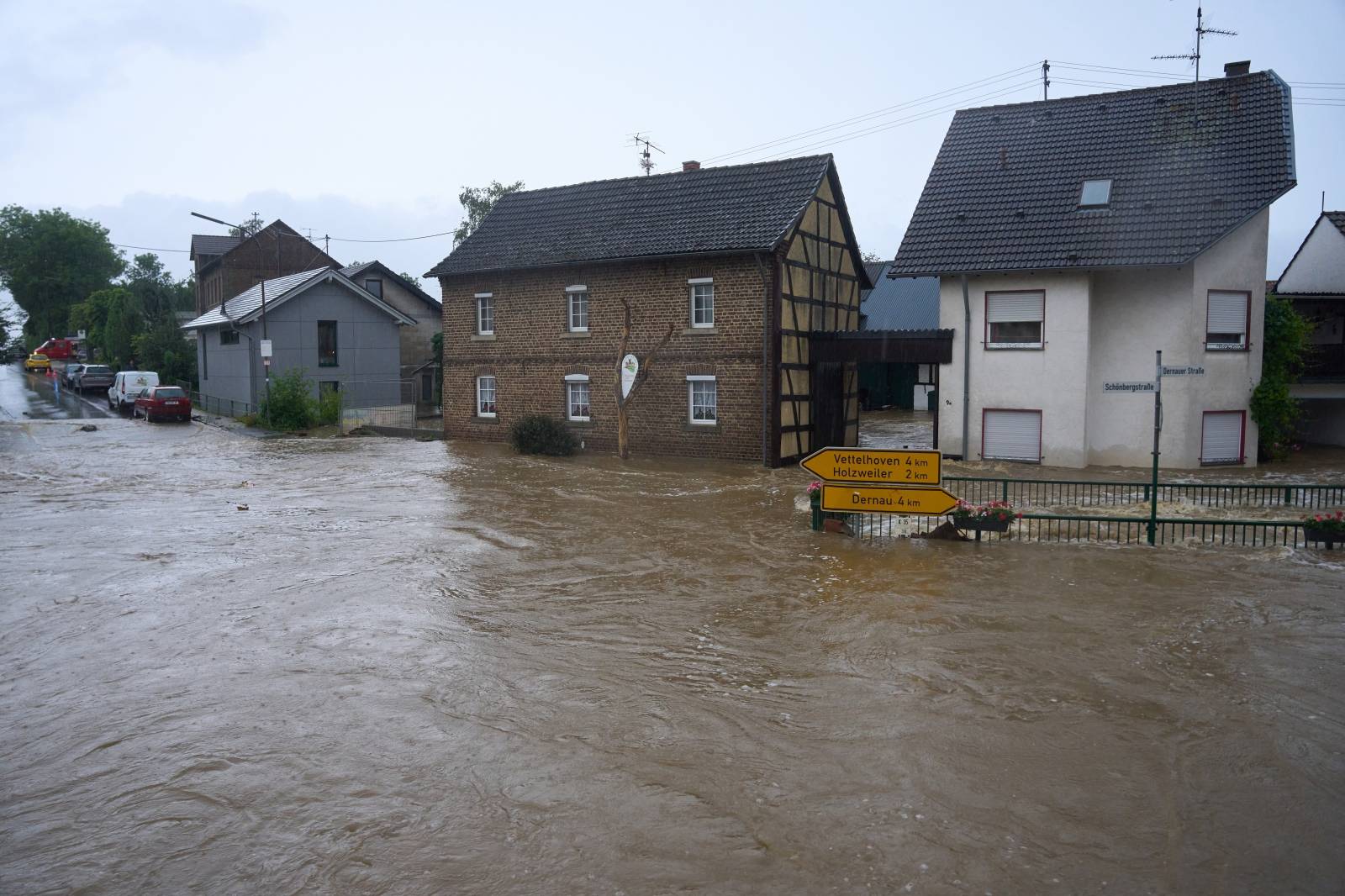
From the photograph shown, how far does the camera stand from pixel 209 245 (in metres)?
67.6

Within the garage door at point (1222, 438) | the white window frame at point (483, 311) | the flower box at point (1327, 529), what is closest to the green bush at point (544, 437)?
the white window frame at point (483, 311)

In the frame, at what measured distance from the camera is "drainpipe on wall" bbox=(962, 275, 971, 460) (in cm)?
2383

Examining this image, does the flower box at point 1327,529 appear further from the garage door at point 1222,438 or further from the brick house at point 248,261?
the brick house at point 248,261

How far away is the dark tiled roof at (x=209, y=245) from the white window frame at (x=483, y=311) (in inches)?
1694

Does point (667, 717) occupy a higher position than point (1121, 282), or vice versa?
point (1121, 282)

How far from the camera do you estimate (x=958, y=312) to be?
79.1ft

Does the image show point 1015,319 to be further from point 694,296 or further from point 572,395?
point 572,395

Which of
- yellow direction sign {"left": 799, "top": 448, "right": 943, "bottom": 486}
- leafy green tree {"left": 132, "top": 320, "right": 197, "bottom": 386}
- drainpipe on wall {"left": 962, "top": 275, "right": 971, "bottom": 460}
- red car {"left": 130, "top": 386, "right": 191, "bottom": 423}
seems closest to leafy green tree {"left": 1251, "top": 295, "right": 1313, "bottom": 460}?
drainpipe on wall {"left": 962, "top": 275, "right": 971, "bottom": 460}

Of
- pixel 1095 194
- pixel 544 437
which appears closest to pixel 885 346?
pixel 1095 194

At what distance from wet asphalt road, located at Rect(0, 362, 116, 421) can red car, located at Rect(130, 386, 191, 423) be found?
10.8 ft

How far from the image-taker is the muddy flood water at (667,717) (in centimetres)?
574

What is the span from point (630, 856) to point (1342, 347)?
2791 centimetres

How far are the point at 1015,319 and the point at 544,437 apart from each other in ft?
40.5

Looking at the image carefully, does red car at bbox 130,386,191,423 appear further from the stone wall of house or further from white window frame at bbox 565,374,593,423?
white window frame at bbox 565,374,593,423
